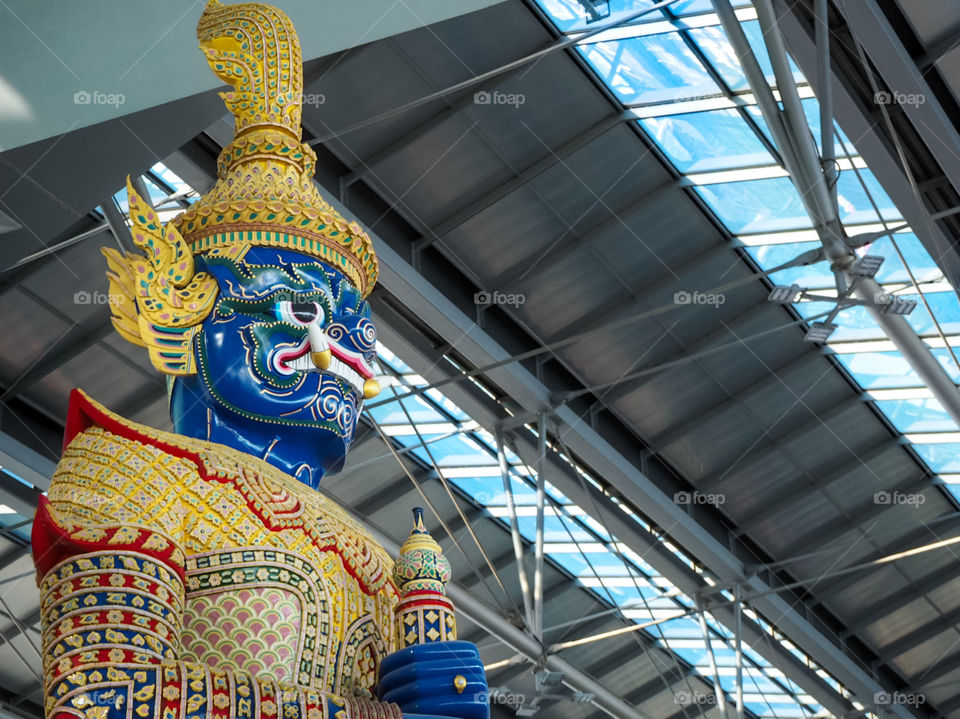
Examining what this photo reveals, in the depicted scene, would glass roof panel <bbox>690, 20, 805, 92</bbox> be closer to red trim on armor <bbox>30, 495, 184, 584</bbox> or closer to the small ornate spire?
the small ornate spire

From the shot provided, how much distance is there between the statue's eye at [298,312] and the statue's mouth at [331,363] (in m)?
0.08

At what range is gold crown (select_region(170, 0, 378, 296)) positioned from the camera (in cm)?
568


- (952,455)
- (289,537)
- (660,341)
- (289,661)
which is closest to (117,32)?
(289,537)

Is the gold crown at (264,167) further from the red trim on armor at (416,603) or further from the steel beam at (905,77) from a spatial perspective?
the steel beam at (905,77)

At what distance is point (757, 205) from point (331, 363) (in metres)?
11.5

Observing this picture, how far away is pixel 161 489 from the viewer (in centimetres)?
486

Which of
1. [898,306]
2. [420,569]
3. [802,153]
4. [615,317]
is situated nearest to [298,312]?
[420,569]

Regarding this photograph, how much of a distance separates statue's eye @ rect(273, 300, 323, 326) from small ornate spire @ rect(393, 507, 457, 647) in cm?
102

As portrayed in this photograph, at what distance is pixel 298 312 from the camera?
5516mm

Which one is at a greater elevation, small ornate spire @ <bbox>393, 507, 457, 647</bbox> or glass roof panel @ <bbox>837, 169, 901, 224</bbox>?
glass roof panel @ <bbox>837, 169, 901, 224</bbox>
